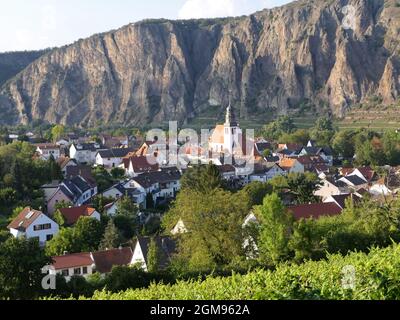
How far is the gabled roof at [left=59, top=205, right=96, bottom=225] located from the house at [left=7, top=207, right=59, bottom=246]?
157 centimetres

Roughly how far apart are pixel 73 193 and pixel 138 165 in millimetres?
16656

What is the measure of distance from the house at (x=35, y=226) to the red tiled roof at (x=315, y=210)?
52.4ft

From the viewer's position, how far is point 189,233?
24.3 metres

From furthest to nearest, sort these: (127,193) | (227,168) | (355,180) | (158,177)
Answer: (227,168) < (158,177) < (355,180) < (127,193)

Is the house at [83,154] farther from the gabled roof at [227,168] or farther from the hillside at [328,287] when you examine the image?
the hillside at [328,287]

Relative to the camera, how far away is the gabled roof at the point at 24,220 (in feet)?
115

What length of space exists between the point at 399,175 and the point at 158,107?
4319 inches

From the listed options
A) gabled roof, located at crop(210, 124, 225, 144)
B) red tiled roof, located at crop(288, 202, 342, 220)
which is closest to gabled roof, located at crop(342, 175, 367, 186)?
red tiled roof, located at crop(288, 202, 342, 220)

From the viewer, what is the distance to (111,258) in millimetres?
27531

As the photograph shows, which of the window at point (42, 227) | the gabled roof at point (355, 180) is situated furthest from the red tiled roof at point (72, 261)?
the gabled roof at point (355, 180)

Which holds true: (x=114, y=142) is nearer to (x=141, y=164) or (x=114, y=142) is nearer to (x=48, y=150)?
(x=48, y=150)

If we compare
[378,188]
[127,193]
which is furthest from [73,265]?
[378,188]

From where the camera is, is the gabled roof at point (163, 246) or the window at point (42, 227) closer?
the gabled roof at point (163, 246)

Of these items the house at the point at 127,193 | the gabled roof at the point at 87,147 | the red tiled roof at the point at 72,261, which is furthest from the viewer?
the gabled roof at the point at 87,147
